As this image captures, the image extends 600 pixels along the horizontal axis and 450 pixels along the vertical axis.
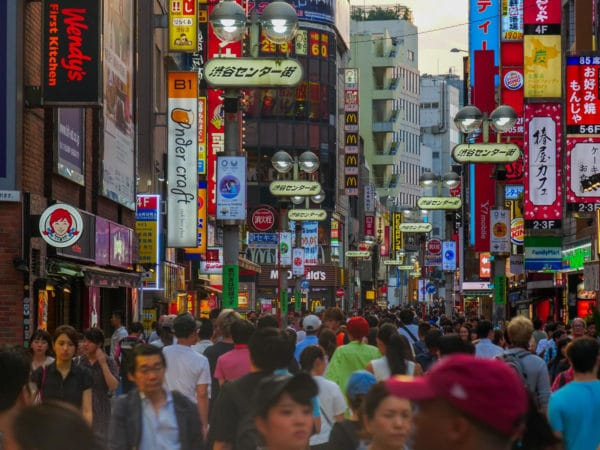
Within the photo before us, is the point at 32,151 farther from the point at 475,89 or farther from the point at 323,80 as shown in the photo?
the point at 323,80

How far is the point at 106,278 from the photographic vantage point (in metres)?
26.8

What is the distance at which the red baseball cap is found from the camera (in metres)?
3.60

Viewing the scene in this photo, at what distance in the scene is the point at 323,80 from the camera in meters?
93.2

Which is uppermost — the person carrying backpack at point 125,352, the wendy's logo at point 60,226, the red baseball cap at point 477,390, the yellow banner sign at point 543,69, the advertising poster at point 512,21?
the advertising poster at point 512,21

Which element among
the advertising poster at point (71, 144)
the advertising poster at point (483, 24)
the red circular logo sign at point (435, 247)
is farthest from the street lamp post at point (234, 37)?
the advertising poster at point (483, 24)

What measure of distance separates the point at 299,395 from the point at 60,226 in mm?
16812

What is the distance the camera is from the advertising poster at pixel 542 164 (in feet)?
119

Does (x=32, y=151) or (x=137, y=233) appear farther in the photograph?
(x=137, y=233)

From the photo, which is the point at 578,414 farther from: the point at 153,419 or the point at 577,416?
the point at 153,419

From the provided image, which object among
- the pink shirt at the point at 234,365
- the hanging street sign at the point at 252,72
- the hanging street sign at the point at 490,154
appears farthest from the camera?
the hanging street sign at the point at 490,154

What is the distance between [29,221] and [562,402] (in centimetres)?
1554

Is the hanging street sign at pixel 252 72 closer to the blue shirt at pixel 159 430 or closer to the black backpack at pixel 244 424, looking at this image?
the black backpack at pixel 244 424

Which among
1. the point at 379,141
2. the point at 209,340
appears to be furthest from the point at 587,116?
the point at 379,141

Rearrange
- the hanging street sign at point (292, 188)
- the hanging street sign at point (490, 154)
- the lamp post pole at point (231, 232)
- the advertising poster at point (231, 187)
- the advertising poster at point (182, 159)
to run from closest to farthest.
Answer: the lamp post pole at point (231, 232), the advertising poster at point (231, 187), the hanging street sign at point (490, 154), the advertising poster at point (182, 159), the hanging street sign at point (292, 188)
